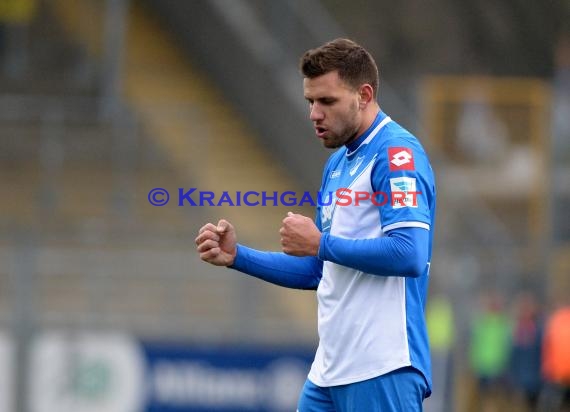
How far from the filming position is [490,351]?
16.0 m

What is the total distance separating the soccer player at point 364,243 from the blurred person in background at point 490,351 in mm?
9992

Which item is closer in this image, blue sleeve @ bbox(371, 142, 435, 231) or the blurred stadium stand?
blue sleeve @ bbox(371, 142, 435, 231)

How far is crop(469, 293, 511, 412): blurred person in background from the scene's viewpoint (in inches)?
604

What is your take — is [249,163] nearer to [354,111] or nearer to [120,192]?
[120,192]

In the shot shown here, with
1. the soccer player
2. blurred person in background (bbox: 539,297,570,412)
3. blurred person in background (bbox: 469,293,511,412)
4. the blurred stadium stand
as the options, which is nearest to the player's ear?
the soccer player

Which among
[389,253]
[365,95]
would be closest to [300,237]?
[389,253]

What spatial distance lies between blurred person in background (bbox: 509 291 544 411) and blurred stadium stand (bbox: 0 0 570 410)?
1.06 feet

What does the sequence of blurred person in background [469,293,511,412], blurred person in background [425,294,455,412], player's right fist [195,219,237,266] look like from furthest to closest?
blurred person in background [469,293,511,412] < blurred person in background [425,294,455,412] < player's right fist [195,219,237,266]

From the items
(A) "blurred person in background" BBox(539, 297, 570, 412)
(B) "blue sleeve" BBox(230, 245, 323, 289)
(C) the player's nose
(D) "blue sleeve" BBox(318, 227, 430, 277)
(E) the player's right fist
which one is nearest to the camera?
(D) "blue sleeve" BBox(318, 227, 430, 277)

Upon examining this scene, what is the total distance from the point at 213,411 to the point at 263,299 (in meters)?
1.20

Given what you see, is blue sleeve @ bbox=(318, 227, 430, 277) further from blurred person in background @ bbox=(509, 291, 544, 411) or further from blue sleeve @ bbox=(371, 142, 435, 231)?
blurred person in background @ bbox=(509, 291, 544, 411)

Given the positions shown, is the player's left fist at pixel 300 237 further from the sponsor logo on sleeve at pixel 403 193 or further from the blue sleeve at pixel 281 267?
the blue sleeve at pixel 281 267

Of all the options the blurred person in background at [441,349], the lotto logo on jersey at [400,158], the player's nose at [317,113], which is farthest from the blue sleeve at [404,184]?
the blurred person in background at [441,349]

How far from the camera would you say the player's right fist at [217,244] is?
206 inches
